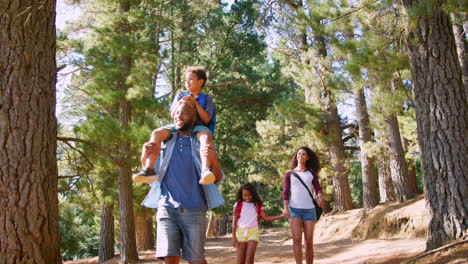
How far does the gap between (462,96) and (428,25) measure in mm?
1047

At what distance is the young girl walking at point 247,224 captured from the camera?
5055mm

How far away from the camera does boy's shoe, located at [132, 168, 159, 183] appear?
284 cm

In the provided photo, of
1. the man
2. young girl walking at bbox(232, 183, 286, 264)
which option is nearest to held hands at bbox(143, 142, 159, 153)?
the man

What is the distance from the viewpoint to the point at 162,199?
115 inches

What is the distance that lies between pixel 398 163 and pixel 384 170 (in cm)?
119

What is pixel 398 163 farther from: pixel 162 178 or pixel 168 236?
pixel 168 236

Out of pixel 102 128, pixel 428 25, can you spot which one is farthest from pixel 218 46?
pixel 428 25

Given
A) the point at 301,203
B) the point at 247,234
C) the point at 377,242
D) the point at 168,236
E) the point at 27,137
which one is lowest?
the point at 377,242

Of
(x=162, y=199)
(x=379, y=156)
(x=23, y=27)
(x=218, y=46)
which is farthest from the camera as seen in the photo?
(x=218, y=46)

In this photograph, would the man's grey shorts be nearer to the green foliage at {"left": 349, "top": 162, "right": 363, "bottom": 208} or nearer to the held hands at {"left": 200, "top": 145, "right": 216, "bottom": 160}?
the held hands at {"left": 200, "top": 145, "right": 216, "bottom": 160}

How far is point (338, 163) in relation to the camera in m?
13.0

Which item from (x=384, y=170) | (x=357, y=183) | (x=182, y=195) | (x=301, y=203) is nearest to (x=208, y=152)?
(x=182, y=195)

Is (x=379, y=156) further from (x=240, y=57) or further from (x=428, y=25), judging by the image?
(x=240, y=57)

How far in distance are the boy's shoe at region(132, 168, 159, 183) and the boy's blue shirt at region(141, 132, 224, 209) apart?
7 centimetres
